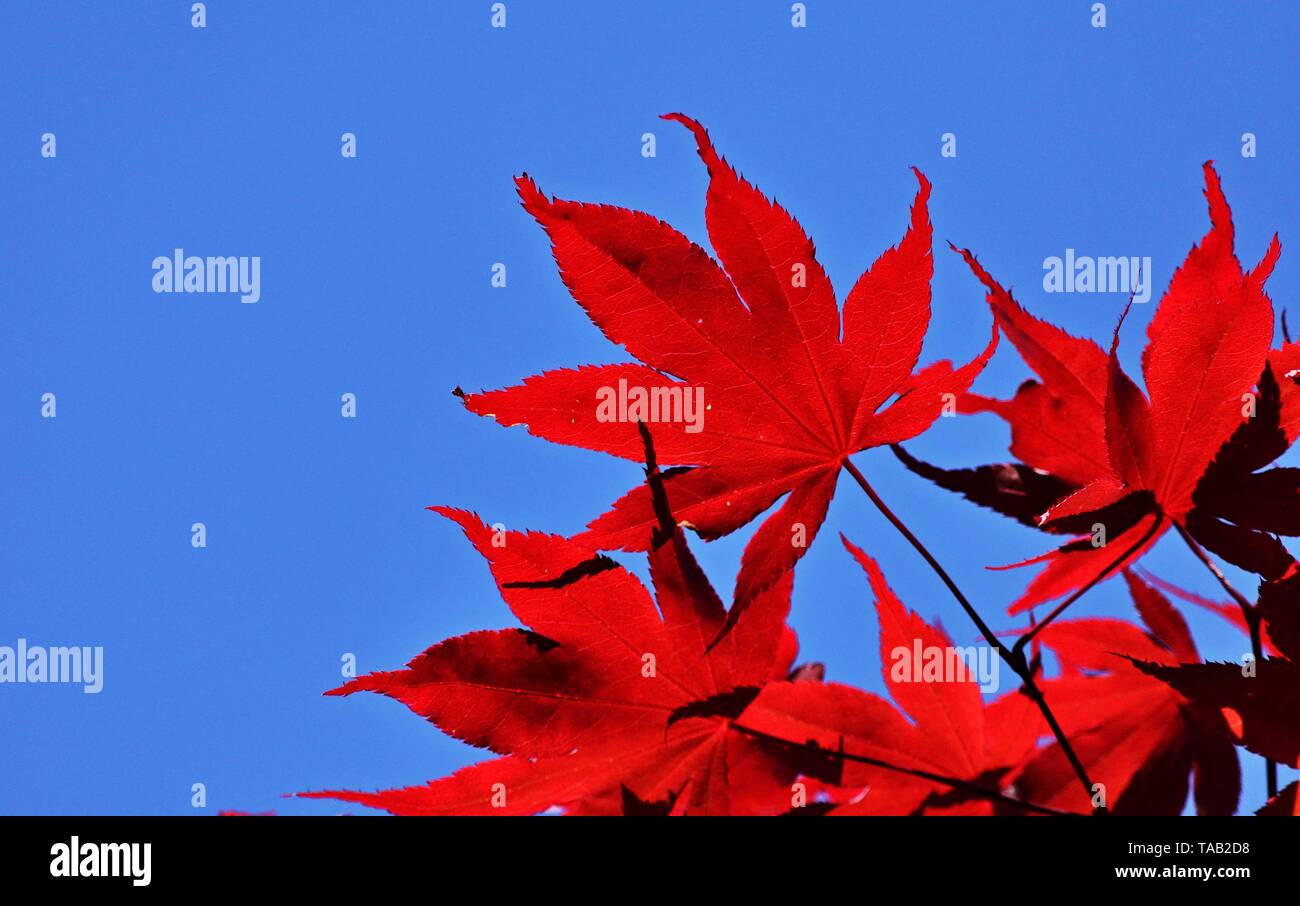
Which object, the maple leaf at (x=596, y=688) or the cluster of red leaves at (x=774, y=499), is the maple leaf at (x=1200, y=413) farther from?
the maple leaf at (x=596, y=688)

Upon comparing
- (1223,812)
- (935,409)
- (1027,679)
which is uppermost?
(935,409)

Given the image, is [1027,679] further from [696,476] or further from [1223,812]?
[1223,812]

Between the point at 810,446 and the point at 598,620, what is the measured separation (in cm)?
35

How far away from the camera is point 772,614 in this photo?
47.4 inches

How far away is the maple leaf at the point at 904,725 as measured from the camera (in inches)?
50.4

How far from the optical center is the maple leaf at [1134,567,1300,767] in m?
0.94

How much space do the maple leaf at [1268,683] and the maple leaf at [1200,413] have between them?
0.39 feet

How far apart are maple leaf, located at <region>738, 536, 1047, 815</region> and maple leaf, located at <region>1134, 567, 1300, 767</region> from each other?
14.5 inches

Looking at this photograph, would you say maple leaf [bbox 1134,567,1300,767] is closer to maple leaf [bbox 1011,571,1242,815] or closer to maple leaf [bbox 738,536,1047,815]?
maple leaf [bbox 738,536,1047,815]

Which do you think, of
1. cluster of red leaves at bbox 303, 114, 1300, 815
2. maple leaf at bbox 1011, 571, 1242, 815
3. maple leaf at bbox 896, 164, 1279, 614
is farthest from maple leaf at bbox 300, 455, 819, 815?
maple leaf at bbox 1011, 571, 1242, 815

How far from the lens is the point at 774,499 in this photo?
1155 mm

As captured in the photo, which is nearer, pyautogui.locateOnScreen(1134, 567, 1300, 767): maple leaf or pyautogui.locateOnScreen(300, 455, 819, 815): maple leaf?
pyautogui.locateOnScreen(1134, 567, 1300, 767): maple leaf
